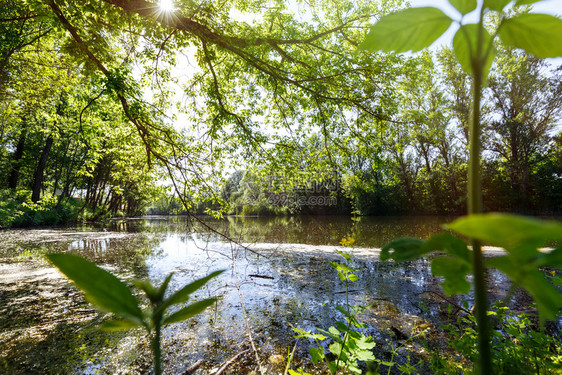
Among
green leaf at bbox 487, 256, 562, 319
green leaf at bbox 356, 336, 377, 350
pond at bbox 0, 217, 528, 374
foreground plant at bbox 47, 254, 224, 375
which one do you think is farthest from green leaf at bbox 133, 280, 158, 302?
green leaf at bbox 356, 336, 377, 350

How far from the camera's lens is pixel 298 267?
6059 millimetres

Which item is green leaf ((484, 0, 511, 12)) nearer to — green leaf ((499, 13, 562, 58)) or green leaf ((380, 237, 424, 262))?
green leaf ((499, 13, 562, 58))

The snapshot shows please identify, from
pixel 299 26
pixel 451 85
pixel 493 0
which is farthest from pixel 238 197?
pixel 493 0

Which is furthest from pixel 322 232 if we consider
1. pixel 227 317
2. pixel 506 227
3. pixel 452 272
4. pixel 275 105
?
pixel 506 227

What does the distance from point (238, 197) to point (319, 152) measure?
35.6 metres

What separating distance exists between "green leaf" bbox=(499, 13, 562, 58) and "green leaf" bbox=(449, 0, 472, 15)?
56mm

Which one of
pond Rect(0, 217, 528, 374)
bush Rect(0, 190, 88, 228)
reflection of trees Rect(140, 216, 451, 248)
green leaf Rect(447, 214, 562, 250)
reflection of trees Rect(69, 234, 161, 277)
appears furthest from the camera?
bush Rect(0, 190, 88, 228)

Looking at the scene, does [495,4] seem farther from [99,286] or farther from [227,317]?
[227,317]

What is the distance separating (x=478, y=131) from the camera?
28 centimetres

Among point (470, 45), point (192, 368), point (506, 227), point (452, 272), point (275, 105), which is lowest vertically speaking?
point (192, 368)

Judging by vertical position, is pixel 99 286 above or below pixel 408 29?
below

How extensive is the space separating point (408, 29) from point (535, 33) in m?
0.17

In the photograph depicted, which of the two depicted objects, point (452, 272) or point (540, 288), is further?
point (452, 272)

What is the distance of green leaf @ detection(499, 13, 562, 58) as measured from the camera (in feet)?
1.13
